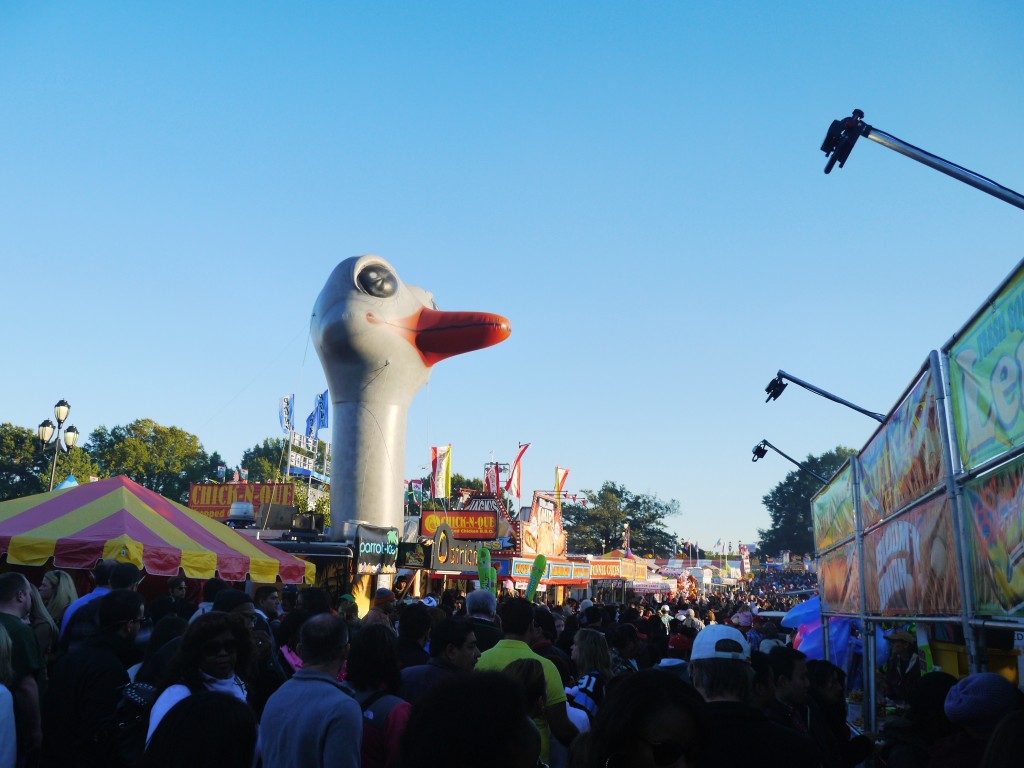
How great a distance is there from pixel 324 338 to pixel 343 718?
17226 millimetres

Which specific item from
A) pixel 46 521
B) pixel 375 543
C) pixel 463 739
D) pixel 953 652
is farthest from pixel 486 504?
pixel 463 739

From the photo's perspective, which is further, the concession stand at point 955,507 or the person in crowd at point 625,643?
the person in crowd at point 625,643

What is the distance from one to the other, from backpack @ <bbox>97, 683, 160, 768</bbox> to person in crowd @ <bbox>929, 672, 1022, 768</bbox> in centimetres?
330

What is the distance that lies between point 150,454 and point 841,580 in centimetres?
6923

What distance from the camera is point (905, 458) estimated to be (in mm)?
6344

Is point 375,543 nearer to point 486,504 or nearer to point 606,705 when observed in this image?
point 486,504

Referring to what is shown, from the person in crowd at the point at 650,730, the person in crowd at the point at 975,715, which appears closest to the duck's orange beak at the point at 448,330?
the person in crowd at the point at 975,715

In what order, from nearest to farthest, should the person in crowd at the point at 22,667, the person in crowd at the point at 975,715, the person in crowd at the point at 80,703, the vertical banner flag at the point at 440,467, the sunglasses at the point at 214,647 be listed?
the person in crowd at the point at 975,715, the sunglasses at the point at 214,647, the person in crowd at the point at 80,703, the person in crowd at the point at 22,667, the vertical banner flag at the point at 440,467

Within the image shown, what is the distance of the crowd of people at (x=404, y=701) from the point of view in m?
2.24

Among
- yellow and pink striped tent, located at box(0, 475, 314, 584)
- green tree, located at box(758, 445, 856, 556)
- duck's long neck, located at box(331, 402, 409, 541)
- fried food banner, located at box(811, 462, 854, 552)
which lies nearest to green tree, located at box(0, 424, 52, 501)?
duck's long neck, located at box(331, 402, 409, 541)

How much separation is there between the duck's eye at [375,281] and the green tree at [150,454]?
178ft

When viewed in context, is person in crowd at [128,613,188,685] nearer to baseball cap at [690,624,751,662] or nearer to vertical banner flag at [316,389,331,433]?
baseball cap at [690,624,751,662]

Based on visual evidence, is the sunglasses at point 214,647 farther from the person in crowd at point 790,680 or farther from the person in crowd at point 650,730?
the person in crowd at point 790,680

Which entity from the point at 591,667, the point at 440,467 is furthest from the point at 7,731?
the point at 440,467
